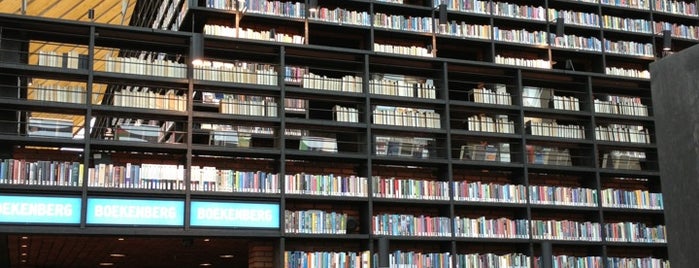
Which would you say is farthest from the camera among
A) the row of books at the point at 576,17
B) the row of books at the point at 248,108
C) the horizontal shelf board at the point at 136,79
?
the row of books at the point at 576,17

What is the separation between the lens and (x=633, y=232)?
29.9ft

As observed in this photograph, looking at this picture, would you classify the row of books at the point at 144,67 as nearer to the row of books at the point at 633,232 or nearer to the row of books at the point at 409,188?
the row of books at the point at 409,188

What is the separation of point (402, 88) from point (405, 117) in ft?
1.04

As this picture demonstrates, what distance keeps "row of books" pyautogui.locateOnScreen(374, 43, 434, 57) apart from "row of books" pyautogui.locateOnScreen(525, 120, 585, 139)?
1397 mm

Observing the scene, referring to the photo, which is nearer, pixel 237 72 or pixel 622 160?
pixel 237 72

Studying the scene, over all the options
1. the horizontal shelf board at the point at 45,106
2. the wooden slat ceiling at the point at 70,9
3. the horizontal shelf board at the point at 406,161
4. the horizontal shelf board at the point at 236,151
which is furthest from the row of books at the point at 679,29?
the wooden slat ceiling at the point at 70,9

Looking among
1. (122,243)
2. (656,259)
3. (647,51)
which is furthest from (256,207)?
(647,51)

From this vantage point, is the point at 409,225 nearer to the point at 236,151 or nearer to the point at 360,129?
the point at 360,129

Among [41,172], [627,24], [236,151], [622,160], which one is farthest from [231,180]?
[627,24]

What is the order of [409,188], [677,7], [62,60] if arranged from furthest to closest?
[677,7]
[409,188]
[62,60]

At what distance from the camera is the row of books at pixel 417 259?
316 inches

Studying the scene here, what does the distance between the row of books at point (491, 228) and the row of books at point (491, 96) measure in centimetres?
131

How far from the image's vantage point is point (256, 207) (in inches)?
300

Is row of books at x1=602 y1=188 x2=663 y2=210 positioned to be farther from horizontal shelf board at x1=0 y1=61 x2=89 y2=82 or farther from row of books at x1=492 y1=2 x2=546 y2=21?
horizontal shelf board at x1=0 y1=61 x2=89 y2=82
